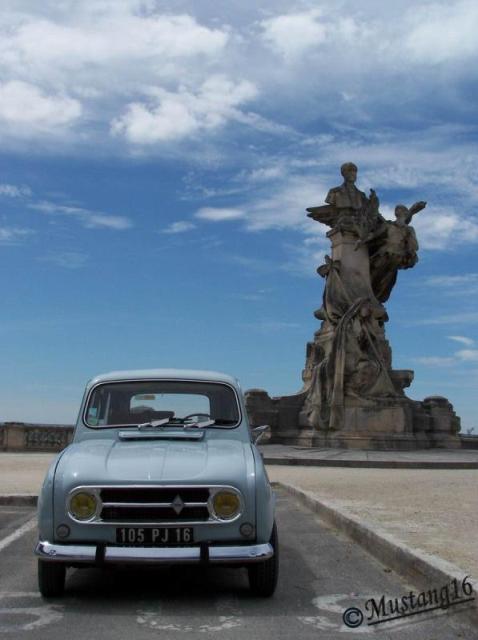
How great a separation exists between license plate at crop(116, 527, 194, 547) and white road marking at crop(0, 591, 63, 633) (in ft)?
2.09

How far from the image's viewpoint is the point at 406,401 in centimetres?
2561

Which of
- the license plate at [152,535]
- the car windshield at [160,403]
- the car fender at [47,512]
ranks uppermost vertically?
the car windshield at [160,403]

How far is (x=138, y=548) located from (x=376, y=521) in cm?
433

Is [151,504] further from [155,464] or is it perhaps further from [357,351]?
[357,351]

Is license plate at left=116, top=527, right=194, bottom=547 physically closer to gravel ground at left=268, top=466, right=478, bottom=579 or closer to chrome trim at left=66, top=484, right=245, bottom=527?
chrome trim at left=66, top=484, right=245, bottom=527

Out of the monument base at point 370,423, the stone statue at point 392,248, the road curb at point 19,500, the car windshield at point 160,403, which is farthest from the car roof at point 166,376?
the stone statue at point 392,248

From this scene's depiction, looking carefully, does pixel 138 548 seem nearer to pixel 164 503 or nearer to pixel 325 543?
pixel 164 503

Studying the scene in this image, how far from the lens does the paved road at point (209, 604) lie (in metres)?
5.33

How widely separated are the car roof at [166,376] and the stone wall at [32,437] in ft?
65.8

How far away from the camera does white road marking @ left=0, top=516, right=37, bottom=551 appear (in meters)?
8.86

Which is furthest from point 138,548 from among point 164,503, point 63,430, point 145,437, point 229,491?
point 63,430

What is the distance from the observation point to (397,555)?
728 centimetres

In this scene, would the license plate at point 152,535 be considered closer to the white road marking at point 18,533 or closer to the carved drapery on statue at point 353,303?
the white road marking at point 18,533

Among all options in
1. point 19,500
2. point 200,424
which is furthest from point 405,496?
point 200,424
